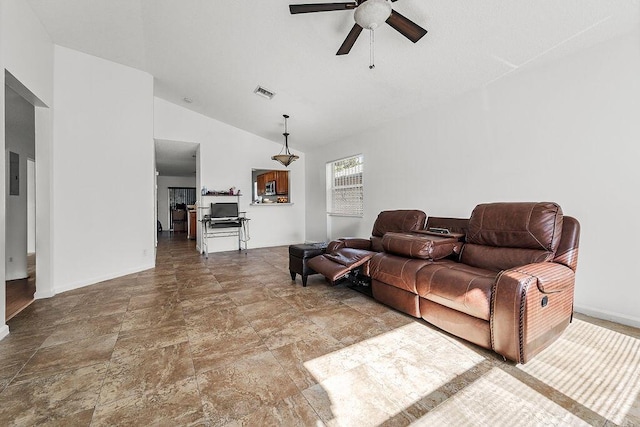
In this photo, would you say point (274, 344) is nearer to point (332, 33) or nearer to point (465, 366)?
point (465, 366)

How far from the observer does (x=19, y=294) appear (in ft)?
9.96

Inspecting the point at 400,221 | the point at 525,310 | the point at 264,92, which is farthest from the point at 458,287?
the point at 264,92

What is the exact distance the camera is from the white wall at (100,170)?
3.28 metres

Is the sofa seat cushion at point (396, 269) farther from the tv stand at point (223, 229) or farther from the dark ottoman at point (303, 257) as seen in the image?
the tv stand at point (223, 229)

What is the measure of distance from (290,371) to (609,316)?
2.73 metres

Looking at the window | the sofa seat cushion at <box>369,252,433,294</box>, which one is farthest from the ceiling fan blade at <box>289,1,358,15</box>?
the window

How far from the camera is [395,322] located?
2.30 meters

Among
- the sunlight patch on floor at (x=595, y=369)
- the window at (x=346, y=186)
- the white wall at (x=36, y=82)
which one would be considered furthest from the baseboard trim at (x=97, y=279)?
the sunlight patch on floor at (x=595, y=369)

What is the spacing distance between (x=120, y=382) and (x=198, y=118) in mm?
5299

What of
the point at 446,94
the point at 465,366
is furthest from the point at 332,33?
the point at 465,366

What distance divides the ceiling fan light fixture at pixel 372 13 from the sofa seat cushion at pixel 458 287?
6.37ft

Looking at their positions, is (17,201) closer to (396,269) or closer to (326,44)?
(326,44)

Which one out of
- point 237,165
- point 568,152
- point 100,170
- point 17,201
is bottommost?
point 17,201

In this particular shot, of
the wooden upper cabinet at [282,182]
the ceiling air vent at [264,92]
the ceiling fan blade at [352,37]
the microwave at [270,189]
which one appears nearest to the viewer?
the ceiling fan blade at [352,37]
